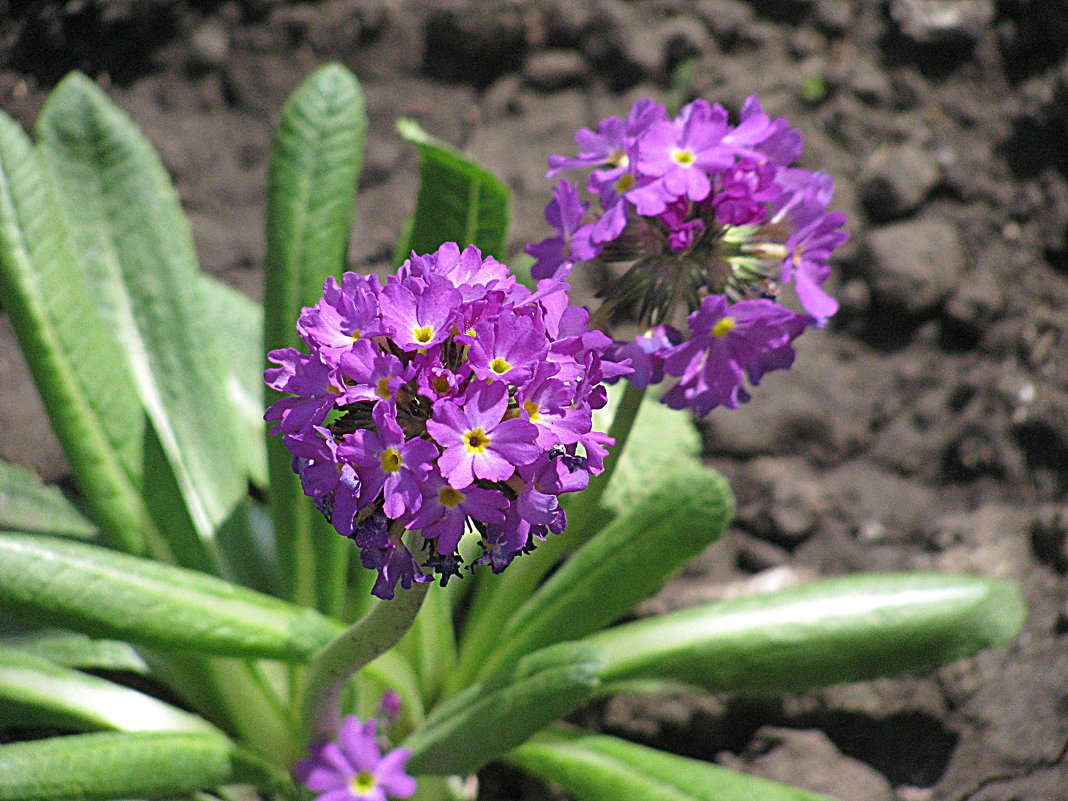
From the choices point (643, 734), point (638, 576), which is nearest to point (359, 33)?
point (638, 576)

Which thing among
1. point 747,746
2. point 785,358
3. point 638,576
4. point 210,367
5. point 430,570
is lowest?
point 747,746

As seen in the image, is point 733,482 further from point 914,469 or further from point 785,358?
point 785,358

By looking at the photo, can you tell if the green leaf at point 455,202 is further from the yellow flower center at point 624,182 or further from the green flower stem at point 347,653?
the green flower stem at point 347,653


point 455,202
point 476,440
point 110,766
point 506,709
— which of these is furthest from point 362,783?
point 455,202

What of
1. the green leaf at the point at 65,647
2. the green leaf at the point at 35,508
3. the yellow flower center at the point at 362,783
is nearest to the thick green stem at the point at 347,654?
the yellow flower center at the point at 362,783

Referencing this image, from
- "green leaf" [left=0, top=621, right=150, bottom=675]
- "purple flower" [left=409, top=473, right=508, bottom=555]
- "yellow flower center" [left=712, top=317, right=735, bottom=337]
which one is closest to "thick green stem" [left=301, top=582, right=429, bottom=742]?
"purple flower" [left=409, top=473, right=508, bottom=555]

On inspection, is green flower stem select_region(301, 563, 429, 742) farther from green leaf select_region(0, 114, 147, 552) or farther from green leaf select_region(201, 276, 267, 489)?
green leaf select_region(201, 276, 267, 489)
